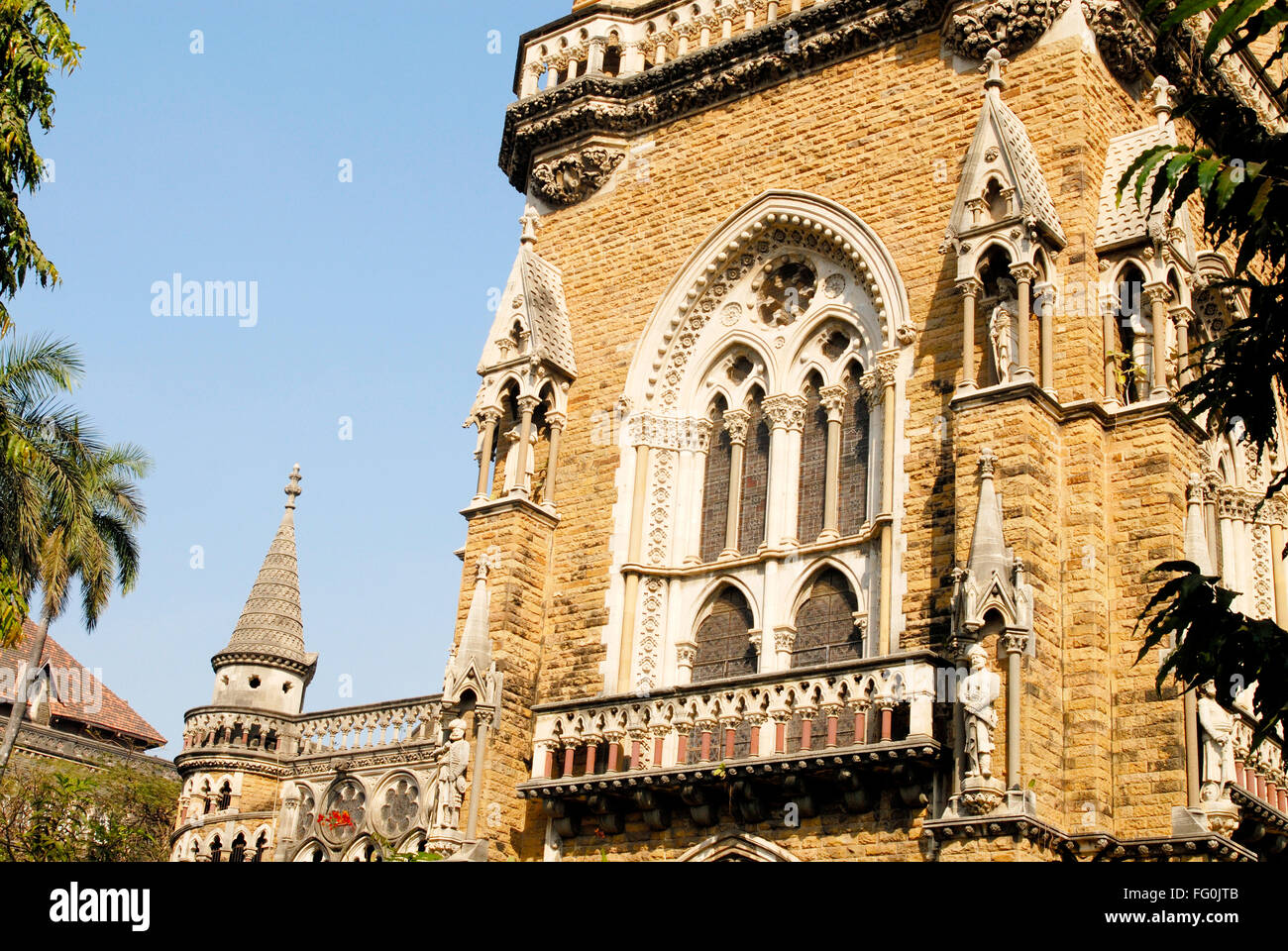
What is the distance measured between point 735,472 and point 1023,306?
420 cm

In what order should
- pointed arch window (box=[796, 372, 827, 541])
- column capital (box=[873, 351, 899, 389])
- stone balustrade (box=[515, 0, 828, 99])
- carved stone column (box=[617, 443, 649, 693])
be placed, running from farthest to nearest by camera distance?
stone balustrade (box=[515, 0, 828, 99]) < carved stone column (box=[617, 443, 649, 693]) < pointed arch window (box=[796, 372, 827, 541]) < column capital (box=[873, 351, 899, 389])

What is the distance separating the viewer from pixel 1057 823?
46.3ft

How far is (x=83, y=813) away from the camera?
80.4 feet

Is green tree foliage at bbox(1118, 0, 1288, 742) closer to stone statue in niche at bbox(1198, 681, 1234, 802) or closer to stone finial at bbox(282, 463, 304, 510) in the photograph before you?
stone statue in niche at bbox(1198, 681, 1234, 802)

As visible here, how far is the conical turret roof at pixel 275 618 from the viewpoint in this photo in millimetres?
27469

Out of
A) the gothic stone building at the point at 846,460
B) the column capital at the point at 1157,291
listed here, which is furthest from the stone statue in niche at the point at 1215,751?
the column capital at the point at 1157,291

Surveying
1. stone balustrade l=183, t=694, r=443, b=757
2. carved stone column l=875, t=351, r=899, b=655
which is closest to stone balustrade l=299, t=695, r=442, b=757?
stone balustrade l=183, t=694, r=443, b=757

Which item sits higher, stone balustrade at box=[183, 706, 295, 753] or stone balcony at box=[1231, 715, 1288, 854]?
stone balustrade at box=[183, 706, 295, 753]

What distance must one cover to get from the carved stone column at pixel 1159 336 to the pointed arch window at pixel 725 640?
4890 mm

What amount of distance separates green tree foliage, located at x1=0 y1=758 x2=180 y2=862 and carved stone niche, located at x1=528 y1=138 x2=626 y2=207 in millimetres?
10016

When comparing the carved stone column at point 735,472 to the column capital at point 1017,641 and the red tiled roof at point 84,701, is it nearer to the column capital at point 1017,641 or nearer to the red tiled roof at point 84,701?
the column capital at point 1017,641

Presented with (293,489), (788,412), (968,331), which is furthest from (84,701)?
(968,331)

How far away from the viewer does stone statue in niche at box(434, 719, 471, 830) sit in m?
17.4
